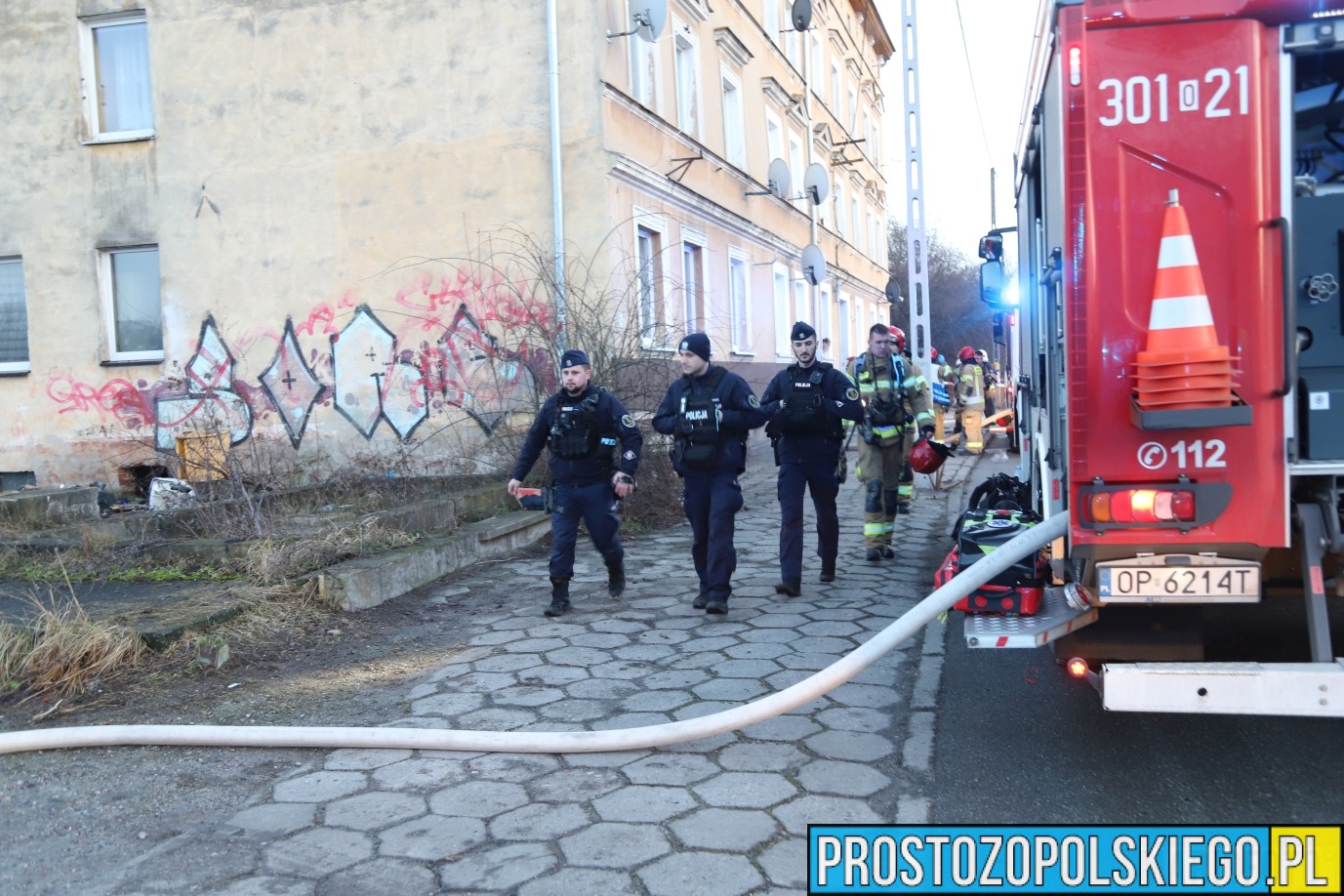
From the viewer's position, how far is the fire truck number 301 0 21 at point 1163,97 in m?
3.45

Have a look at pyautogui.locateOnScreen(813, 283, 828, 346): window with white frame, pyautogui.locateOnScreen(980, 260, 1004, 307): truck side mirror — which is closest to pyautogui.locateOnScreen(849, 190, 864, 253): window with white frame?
pyautogui.locateOnScreen(813, 283, 828, 346): window with white frame

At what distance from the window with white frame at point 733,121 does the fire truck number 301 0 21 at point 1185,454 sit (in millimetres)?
15300

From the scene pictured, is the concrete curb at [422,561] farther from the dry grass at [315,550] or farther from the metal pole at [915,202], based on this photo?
the metal pole at [915,202]

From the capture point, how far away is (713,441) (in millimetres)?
6859

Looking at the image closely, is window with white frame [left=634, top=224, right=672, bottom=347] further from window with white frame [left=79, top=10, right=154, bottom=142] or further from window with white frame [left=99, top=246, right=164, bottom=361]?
window with white frame [left=79, top=10, right=154, bottom=142]

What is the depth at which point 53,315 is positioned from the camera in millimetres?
14898

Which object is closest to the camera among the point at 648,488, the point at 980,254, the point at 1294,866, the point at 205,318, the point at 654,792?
the point at 1294,866

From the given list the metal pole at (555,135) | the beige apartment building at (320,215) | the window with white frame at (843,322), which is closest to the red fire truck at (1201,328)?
the beige apartment building at (320,215)

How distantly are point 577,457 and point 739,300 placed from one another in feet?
38.7

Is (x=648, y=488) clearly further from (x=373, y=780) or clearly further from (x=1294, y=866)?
(x=1294, y=866)

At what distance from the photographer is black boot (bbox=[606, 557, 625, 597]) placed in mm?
7539

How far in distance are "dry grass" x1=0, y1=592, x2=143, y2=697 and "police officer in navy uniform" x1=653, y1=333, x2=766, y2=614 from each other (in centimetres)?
318

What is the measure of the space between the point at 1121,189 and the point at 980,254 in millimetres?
4750

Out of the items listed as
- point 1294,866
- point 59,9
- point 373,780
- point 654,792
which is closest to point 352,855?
point 373,780
